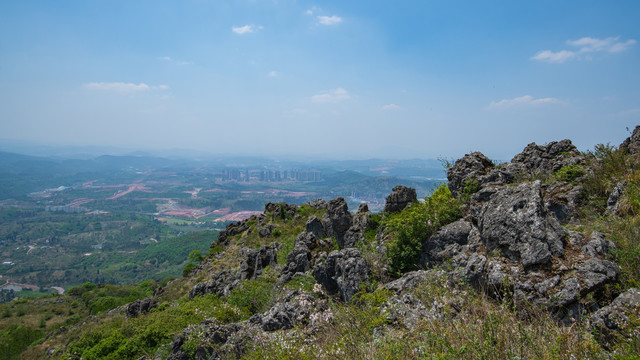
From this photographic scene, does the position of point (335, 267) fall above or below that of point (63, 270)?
above

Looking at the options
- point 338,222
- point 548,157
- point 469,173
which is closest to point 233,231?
point 338,222

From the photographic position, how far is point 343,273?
404 inches

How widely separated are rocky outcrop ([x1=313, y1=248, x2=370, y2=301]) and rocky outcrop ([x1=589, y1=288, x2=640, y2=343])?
5940 millimetres

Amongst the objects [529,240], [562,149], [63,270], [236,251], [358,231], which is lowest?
[63,270]

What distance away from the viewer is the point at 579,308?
5.18 meters

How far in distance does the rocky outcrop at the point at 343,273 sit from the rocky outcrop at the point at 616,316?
594 cm

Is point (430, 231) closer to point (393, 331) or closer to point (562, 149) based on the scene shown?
point (393, 331)

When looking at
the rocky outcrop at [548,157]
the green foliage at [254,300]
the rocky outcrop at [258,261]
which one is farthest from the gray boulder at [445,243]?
the rocky outcrop at [258,261]

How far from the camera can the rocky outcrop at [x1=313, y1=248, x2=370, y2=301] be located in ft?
32.1

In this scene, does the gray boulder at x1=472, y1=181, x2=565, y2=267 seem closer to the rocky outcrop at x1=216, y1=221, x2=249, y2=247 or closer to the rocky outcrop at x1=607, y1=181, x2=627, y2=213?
the rocky outcrop at x1=607, y1=181, x2=627, y2=213

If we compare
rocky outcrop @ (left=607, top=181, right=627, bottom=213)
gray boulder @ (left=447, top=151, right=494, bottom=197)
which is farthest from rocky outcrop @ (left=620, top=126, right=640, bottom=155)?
gray boulder @ (left=447, top=151, right=494, bottom=197)

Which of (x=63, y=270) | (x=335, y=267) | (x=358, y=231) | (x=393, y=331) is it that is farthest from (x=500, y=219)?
(x=63, y=270)

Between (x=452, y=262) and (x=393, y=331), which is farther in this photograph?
(x=452, y=262)

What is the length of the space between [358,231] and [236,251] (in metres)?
19.5
